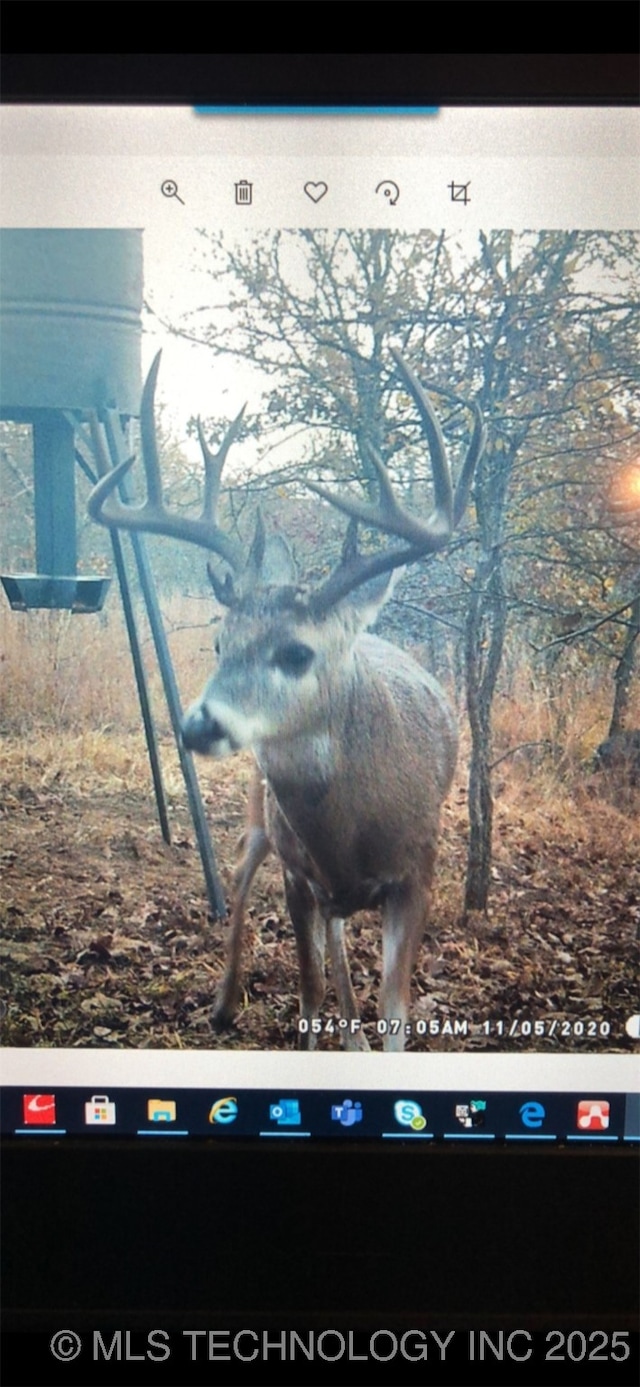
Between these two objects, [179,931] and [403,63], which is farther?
[179,931]

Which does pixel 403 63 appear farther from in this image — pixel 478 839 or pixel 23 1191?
pixel 23 1191

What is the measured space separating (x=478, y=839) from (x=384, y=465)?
0.53 metres

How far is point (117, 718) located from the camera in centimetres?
135

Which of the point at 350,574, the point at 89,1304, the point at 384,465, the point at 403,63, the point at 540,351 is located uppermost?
the point at 403,63

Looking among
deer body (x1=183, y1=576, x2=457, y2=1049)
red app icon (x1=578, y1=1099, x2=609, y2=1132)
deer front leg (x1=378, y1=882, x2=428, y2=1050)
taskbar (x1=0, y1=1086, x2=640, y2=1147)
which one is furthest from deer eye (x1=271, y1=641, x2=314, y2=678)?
red app icon (x1=578, y1=1099, x2=609, y2=1132)

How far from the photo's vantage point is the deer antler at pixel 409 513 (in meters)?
1.30

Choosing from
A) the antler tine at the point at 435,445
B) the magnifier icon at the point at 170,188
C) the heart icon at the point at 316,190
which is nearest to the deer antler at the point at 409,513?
the antler tine at the point at 435,445

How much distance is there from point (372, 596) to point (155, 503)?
1.05 ft

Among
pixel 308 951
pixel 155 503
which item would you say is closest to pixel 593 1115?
pixel 308 951

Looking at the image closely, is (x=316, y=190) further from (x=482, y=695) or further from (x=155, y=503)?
(x=482, y=695)

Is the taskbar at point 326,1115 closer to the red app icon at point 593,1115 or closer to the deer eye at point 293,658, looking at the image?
the red app icon at point 593,1115

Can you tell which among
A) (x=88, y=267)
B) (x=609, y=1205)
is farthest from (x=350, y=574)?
(x=609, y=1205)

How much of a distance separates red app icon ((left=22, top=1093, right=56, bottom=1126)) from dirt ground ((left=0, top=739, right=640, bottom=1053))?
71 mm

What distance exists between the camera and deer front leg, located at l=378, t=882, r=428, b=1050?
1.34 meters
